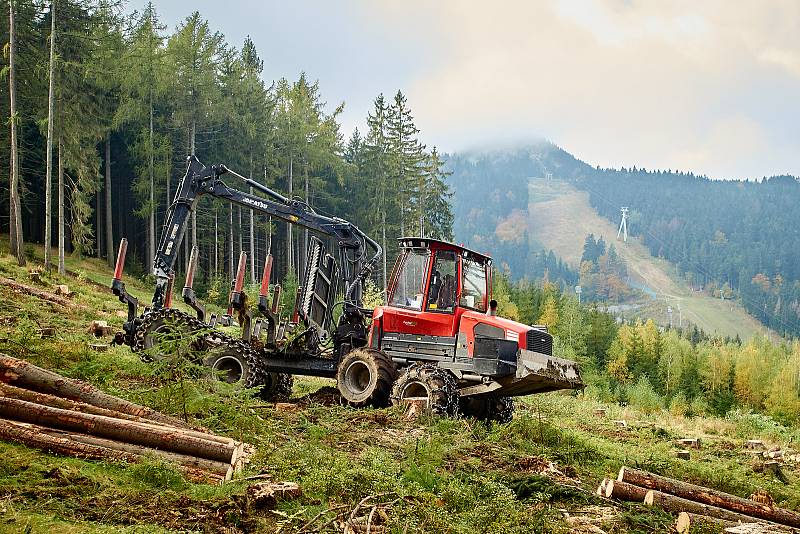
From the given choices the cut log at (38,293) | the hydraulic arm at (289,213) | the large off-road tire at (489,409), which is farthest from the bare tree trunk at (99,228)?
the large off-road tire at (489,409)

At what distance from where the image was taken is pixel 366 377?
45.0 ft

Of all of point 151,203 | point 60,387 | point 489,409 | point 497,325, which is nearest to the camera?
point 60,387

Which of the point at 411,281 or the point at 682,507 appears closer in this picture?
the point at 682,507

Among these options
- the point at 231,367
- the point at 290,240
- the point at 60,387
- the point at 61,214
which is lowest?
the point at 231,367

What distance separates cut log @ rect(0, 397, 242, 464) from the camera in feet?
23.4

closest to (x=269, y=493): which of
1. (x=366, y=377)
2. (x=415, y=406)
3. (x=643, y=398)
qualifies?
(x=415, y=406)

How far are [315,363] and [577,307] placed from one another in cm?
4724

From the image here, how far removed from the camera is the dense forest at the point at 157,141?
31.9m

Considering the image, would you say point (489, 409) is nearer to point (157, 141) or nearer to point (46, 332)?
point (46, 332)

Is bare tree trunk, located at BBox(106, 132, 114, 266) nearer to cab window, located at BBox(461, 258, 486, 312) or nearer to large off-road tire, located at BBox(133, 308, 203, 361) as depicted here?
large off-road tire, located at BBox(133, 308, 203, 361)

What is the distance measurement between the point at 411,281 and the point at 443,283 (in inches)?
23.8

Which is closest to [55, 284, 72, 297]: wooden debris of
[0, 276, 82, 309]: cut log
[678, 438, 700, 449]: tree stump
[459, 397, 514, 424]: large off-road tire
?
[0, 276, 82, 309]: cut log

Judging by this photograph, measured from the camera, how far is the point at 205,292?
43500mm

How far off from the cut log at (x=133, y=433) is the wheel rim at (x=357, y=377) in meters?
6.50
